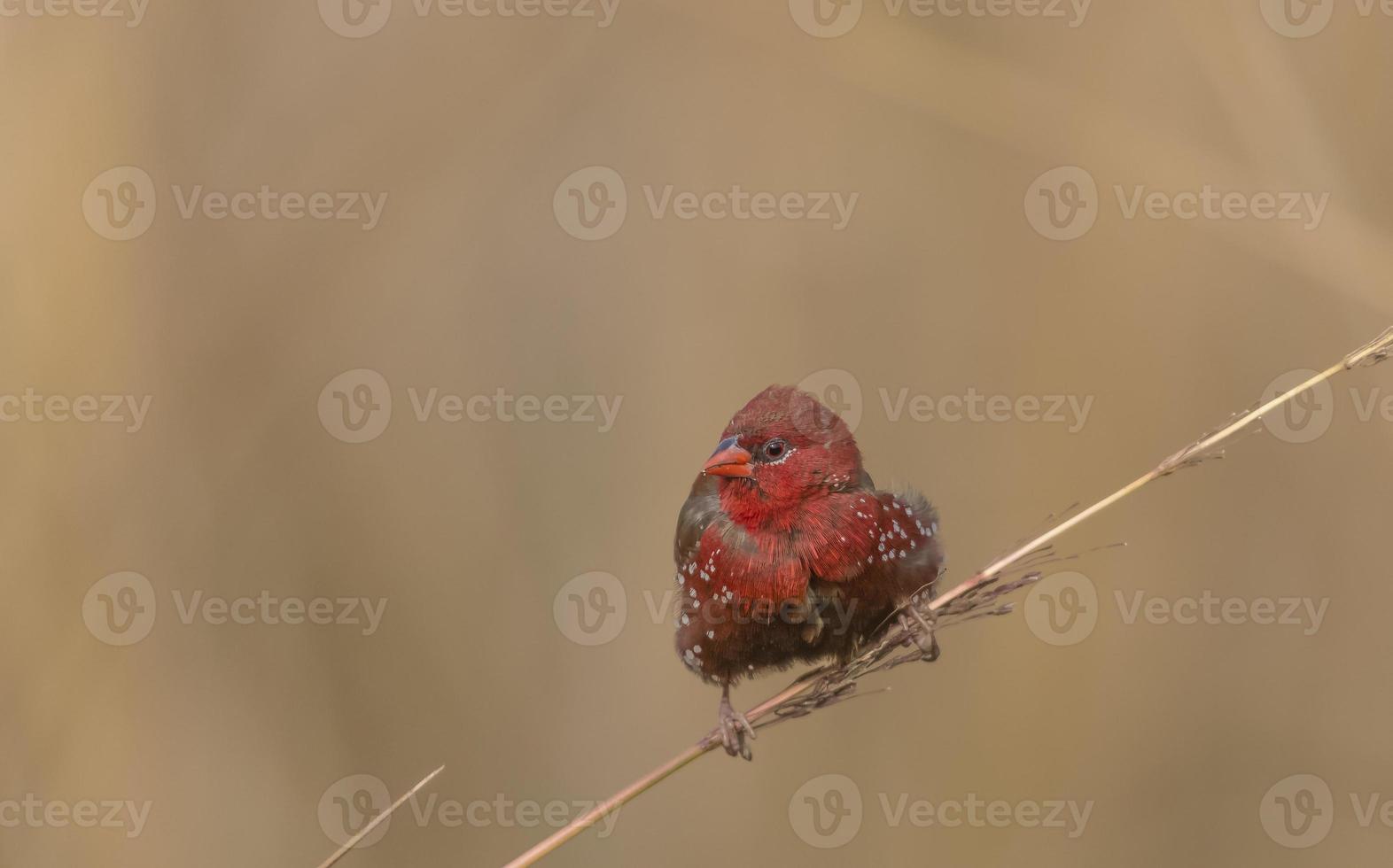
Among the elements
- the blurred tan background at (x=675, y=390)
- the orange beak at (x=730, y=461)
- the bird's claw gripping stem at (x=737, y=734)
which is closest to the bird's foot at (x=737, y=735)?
the bird's claw gripping stem at (x=737, y=734)

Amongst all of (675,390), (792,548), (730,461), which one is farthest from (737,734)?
(675,390)

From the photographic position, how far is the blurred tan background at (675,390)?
13.8ft

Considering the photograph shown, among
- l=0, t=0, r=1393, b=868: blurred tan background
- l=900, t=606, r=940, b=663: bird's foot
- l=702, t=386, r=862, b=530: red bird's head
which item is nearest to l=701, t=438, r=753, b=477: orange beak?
l=702, t=386, r=862, b=530: red bird's head

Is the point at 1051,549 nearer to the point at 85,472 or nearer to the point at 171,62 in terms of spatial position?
the point at 85,472

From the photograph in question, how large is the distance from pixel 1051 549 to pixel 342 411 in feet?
9.85

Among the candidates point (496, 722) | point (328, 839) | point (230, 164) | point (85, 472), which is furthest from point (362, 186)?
point (328, 839)

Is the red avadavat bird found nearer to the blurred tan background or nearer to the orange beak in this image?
the orange beak

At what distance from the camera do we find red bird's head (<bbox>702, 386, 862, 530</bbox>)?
3299 millimetres

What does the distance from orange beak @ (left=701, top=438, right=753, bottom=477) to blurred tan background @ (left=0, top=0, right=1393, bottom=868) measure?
4.17 feet

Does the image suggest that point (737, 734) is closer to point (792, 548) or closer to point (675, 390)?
point (792, 548)

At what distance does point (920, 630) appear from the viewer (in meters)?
3.00

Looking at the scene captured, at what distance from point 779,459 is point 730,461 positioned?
14 centimetres

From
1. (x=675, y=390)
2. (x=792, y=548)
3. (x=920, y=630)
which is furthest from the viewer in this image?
(x=675, y=390)

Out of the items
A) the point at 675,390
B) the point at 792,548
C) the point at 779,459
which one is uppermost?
the point at 675,390
